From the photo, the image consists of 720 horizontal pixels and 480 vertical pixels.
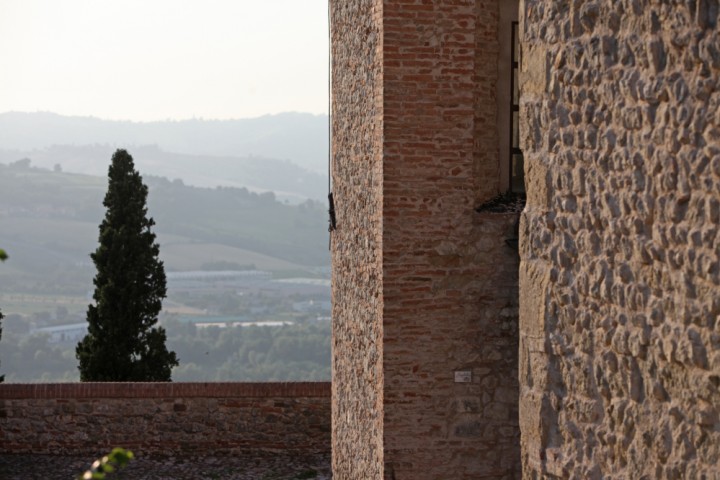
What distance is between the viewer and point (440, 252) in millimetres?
8953

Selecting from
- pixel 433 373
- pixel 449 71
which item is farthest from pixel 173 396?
pixel 449 71

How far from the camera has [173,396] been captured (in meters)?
14.0

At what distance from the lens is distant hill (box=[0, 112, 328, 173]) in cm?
15550

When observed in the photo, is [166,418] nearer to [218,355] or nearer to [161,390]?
[161,390]

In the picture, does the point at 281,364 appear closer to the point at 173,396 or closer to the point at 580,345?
the point at 173,396

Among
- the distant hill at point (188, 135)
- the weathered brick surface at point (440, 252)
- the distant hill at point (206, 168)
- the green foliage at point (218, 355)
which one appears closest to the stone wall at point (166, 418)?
the weathered brick surface at point (440, 252)

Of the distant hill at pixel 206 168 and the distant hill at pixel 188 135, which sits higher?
the distant hill at pixel 188 135

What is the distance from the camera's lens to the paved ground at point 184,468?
1305cm

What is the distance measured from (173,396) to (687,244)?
35.3 feet

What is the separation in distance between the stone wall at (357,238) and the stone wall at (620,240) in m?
4.25

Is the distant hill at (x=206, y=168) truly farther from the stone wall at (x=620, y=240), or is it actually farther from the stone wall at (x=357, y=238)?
the stone wall at (x=620, y=240)

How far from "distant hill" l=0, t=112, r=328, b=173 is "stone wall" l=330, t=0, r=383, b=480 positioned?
13464 centimetres

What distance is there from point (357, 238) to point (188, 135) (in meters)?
165

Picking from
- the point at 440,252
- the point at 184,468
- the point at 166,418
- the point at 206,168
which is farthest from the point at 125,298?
the point at 206,168
